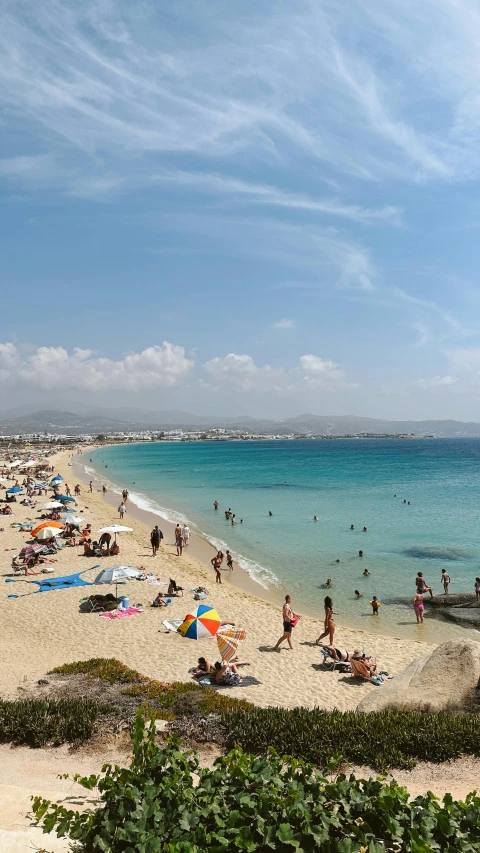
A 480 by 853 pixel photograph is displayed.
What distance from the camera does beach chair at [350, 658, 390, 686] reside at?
12078 mm

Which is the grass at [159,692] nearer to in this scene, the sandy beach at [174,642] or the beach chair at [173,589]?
the sandy beach at [174,642]

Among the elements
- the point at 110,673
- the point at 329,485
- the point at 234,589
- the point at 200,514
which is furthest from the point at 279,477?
the point at 110,673

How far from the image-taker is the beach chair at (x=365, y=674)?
12.1 metres

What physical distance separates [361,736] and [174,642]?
8.15 metres

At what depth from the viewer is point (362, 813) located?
4.51 meters

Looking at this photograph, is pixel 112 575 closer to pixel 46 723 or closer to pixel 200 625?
pixel 200 625

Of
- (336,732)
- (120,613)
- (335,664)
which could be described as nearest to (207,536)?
(120,613)

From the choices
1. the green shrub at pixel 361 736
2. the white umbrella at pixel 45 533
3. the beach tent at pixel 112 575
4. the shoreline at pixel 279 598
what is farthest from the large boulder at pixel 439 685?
the white umbrella at pixel 45 533

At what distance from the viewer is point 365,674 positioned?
12172 millimetres

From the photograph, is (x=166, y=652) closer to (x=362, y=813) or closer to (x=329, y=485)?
(x=362, y=813)

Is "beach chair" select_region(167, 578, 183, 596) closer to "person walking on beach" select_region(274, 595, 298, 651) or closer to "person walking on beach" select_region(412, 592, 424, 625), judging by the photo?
"person walking on beach" select_region(274, 595, 298, 651)

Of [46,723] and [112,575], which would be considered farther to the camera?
[112,575]

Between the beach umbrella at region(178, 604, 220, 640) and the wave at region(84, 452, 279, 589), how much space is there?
7974 millimetres

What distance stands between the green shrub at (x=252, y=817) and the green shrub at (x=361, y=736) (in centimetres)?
239
